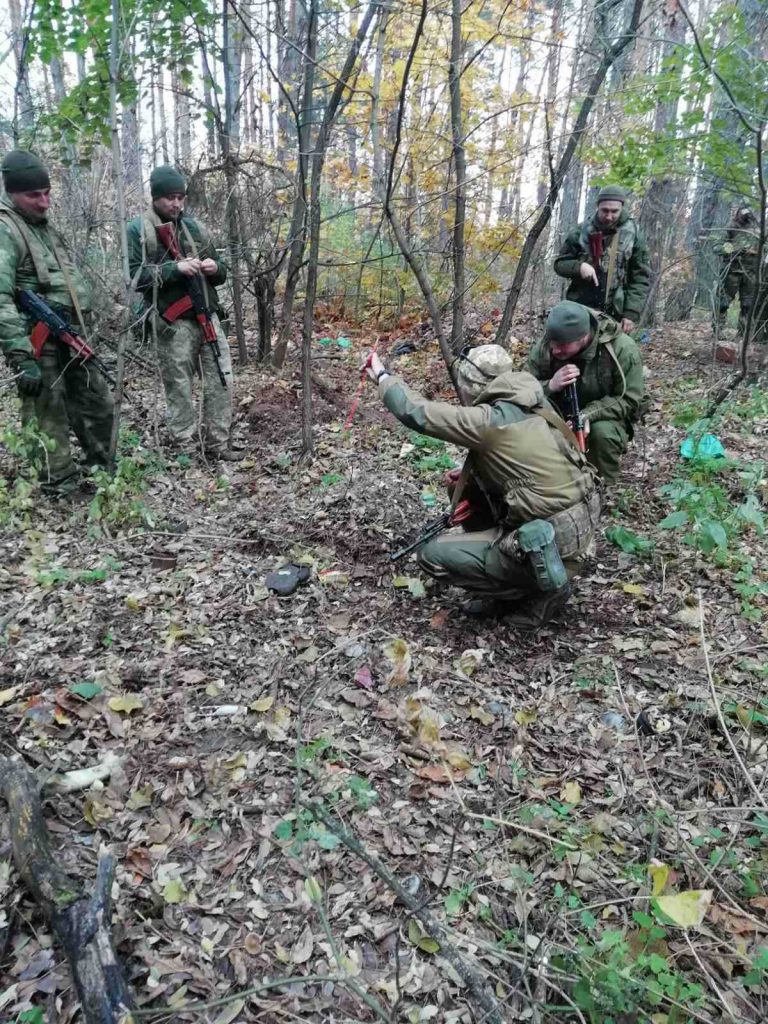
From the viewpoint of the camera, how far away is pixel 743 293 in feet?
26.5

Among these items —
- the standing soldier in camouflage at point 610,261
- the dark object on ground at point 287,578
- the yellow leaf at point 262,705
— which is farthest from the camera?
the standing soldier in camouflage at point 610,261

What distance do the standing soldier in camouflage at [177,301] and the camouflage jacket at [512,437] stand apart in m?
2.54

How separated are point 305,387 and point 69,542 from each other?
2131mm

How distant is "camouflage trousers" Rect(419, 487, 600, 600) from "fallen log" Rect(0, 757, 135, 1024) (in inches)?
89.7

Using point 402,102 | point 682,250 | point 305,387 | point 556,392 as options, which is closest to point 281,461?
point 305,387

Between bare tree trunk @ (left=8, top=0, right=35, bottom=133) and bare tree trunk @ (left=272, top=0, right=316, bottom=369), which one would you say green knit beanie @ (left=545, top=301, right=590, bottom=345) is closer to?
bare tree trunk @ (left=272, top=0, right=316, bottom=369)

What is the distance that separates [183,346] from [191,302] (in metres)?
0.37

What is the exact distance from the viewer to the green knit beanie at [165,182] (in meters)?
5.04

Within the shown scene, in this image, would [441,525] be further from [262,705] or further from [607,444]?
[262,705]

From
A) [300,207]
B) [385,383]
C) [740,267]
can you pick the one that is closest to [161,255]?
[300,207]

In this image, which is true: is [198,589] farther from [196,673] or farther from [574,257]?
[574,257]

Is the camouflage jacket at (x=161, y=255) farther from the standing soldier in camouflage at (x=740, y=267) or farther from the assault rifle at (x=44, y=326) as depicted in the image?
the standing soldier in camouflage at (x=740, y=267)

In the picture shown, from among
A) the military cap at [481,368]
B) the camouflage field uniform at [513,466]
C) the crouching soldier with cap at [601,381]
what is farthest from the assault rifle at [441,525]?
the crouching soldier with cap at [601,381]

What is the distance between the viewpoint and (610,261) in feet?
18.0
